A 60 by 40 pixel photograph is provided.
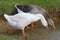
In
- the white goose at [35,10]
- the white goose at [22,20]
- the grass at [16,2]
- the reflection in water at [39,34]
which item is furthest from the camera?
the grass at [16,2]

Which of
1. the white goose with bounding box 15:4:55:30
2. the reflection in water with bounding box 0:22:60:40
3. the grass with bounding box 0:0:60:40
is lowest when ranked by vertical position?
the reflection in water with bounding box 0:22:60:40

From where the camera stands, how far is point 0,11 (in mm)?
9445

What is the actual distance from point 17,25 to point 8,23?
45cm

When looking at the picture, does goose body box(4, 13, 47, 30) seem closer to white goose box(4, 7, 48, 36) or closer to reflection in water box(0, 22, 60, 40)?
white goose box(4, 7, 48, 36)

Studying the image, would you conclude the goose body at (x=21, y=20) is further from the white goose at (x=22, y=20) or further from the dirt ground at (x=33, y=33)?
the dirt ground at (x=33, y=33)

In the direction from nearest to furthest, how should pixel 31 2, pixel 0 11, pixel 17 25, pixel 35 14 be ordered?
1. pixel 17 25
2. pixel 35 14
3. pixel 0 11
4. pixel 31 2

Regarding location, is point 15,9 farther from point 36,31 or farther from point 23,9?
point 36,31

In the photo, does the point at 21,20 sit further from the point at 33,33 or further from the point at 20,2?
the point at 20,2

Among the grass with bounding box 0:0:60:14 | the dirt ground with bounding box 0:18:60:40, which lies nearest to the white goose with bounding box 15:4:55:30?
the dirt ground with bounding box 0:18:60:40

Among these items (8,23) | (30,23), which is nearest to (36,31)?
(30,23)

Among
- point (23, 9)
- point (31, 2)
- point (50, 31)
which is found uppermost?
point (31, 2)

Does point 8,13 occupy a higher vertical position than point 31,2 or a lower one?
lower

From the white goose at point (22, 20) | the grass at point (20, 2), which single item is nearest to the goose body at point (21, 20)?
the white goose at point (22, 20)

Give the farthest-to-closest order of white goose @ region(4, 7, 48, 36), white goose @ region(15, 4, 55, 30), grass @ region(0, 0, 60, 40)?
grass @ region(0, 0, 60, 40) → white goose @ region(15, 4, 55, 30) → white goose @ region(4, 7, 48, 36)
